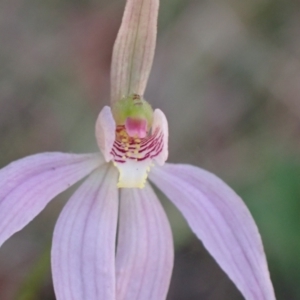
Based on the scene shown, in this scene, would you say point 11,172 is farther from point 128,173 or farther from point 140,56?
point 140,56

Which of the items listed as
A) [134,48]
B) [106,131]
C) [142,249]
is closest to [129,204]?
[142,249]

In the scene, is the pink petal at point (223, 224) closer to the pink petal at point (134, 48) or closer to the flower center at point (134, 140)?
the flower center at point (134, 140)

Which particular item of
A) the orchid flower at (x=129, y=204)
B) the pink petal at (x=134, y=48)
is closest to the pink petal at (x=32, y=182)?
the orchid flower at (x=129, y=204)

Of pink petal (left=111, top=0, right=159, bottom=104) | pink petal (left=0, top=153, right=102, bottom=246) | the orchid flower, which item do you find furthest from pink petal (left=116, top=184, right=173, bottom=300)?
pink petal (left=111, top=0, right=159, bottom=104)

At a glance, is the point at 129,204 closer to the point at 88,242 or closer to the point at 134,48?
the point at 88,242

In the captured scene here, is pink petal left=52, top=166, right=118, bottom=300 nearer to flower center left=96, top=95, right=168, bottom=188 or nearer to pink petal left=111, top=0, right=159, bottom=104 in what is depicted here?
flower center left=96, top=95, right=168, bottom=188

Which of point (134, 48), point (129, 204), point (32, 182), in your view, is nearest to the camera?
point (32, 182)
